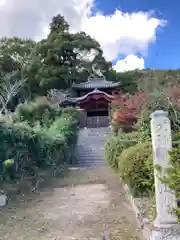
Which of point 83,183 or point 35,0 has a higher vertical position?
point 35,0

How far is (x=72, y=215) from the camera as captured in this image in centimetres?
652

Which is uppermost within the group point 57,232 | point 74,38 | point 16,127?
point 74,38

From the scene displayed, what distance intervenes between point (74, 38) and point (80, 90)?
5.28m

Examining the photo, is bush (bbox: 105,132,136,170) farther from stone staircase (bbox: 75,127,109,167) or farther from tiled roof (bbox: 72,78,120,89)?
tiled roof (bbox: 72,78,120,89)

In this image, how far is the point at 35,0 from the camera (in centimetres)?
1017

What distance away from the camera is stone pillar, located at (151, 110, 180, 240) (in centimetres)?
420

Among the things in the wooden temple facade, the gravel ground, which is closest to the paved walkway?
the gravel ground

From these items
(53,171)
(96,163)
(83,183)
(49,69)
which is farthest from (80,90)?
(83,183)

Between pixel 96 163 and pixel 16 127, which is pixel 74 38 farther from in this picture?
pixel 16 127

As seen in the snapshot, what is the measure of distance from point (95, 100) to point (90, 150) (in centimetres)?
1230

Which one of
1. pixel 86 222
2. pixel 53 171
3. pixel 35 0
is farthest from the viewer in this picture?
pixel 53 171

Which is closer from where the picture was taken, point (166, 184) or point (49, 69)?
point (166, 184)

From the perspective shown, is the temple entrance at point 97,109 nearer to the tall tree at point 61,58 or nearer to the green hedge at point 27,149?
the tall tree at point 61,58

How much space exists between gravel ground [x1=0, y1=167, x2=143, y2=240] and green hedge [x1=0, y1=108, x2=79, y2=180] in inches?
61.0
